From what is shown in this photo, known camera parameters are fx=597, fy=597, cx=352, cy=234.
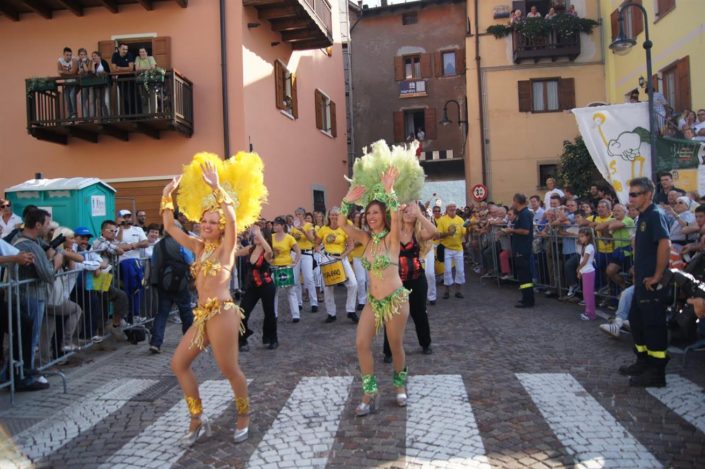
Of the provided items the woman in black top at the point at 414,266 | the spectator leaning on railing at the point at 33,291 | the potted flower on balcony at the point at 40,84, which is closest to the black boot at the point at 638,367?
the woman in black top at the point at 414,266

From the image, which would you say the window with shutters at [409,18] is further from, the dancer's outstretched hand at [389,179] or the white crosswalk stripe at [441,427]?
the white crosswalk stripe at [441,427]

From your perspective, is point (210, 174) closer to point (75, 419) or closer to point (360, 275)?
point (75, 419)

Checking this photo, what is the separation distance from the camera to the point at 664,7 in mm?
17125

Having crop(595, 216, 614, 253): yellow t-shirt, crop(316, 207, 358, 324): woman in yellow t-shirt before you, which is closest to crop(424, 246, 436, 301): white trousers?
crop(316, 207, 358, 324): woman in yellow t-shirt

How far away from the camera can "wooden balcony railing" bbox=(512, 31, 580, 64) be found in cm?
2283

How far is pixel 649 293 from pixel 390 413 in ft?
8.90

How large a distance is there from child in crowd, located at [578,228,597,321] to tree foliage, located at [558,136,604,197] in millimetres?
11263

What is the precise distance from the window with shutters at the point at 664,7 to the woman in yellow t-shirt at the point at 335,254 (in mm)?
12025

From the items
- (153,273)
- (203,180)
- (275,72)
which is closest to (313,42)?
(275,72)

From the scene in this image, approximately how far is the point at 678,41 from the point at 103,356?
54.3 feet

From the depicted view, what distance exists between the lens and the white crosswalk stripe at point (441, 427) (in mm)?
3906

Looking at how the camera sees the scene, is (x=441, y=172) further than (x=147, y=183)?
Yes

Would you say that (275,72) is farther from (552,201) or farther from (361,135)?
(361,135)

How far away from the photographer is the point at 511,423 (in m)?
4.55
